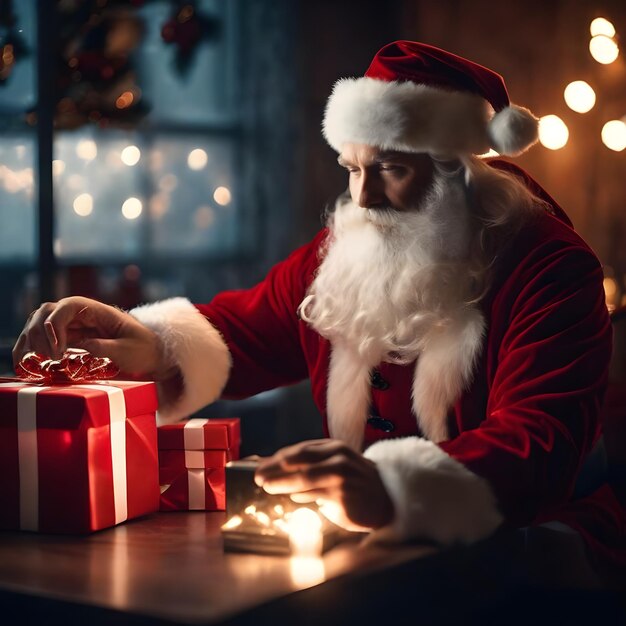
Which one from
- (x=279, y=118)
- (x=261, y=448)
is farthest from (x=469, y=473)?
(x=279, y=118)

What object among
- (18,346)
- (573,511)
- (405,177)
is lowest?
(573,511)

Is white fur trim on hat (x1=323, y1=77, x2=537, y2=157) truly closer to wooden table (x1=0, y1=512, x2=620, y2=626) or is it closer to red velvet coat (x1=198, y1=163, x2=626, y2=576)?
red velvet coat (x1=198, y1=163, x2=626, y2=576)

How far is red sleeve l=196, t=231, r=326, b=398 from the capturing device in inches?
74.7

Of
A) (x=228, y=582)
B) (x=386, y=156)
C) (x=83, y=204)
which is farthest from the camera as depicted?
(x=83, y=204)

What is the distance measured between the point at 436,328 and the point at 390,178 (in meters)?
0.26

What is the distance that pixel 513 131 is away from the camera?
5.23ft

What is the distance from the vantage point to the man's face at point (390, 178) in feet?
5.28

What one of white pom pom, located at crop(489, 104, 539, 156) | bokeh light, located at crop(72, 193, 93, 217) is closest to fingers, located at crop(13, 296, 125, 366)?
white pom pom, located at crop(489, 104, 539, 156)

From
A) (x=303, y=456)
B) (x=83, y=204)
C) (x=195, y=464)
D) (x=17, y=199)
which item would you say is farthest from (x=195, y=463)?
(x=83, y=204)

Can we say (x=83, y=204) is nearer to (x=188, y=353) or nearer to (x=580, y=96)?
(x=580, y=96)

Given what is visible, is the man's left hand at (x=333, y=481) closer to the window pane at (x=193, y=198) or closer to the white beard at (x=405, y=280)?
the white beard at (x=405, y=280)

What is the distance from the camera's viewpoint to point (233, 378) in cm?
189

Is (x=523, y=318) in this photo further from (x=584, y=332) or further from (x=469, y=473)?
(x=469, y=473)

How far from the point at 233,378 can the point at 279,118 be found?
275cm
